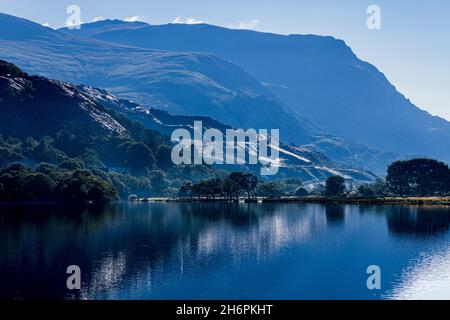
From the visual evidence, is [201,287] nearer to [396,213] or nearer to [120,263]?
[120,263]

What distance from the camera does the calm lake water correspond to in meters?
76.7

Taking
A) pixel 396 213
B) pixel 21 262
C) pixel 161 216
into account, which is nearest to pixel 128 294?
pixel 21 262

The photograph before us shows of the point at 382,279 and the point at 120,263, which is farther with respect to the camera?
the point at 120,263

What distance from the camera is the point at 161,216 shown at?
18488cm

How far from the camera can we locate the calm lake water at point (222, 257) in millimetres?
76688

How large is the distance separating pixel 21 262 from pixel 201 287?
31.2 metres

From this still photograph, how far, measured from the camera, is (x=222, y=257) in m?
103

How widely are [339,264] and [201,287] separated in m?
29.1

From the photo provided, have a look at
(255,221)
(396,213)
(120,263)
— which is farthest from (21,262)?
(396,213)
